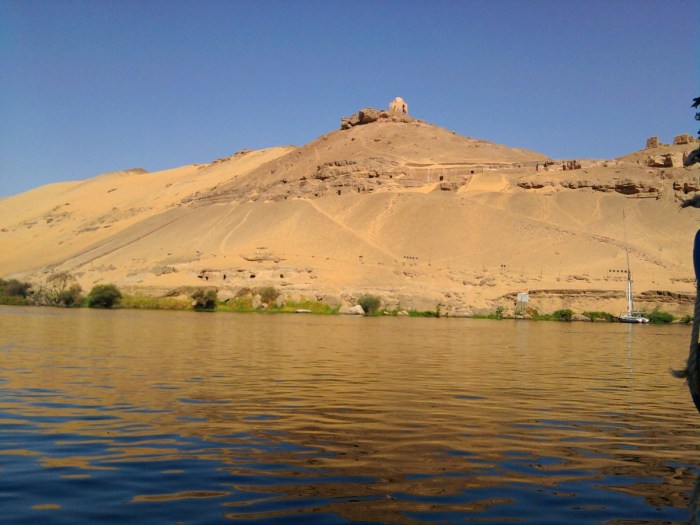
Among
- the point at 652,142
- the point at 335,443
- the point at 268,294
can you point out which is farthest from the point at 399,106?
the point at 335,443

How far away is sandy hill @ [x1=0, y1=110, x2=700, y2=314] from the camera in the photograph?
60.2m

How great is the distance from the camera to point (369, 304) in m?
52.4

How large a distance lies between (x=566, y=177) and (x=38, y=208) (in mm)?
92071

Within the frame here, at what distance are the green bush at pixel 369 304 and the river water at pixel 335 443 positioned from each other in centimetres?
3586

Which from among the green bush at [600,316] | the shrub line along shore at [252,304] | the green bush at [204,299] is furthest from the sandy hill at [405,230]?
the green bush at [204,299]

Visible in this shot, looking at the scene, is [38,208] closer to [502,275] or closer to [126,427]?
[502,275]

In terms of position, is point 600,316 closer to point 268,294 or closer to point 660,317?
point 660,317

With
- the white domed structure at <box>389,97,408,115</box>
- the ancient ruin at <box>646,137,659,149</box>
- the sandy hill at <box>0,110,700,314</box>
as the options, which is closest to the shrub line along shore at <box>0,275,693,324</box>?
the sandy hill at <box>0,110,700,314</box>

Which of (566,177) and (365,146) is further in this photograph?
(365,146)

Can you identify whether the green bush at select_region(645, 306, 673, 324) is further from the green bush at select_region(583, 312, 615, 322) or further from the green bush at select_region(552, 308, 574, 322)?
the green bush at select_region(552, 308, 574, 322)

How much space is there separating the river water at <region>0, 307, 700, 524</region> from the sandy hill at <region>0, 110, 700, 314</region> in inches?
1647

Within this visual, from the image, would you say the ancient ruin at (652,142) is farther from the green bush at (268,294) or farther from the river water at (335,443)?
the river water at (335,443)

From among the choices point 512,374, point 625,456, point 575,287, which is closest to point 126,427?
point 625,456

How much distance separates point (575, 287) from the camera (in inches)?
2298
